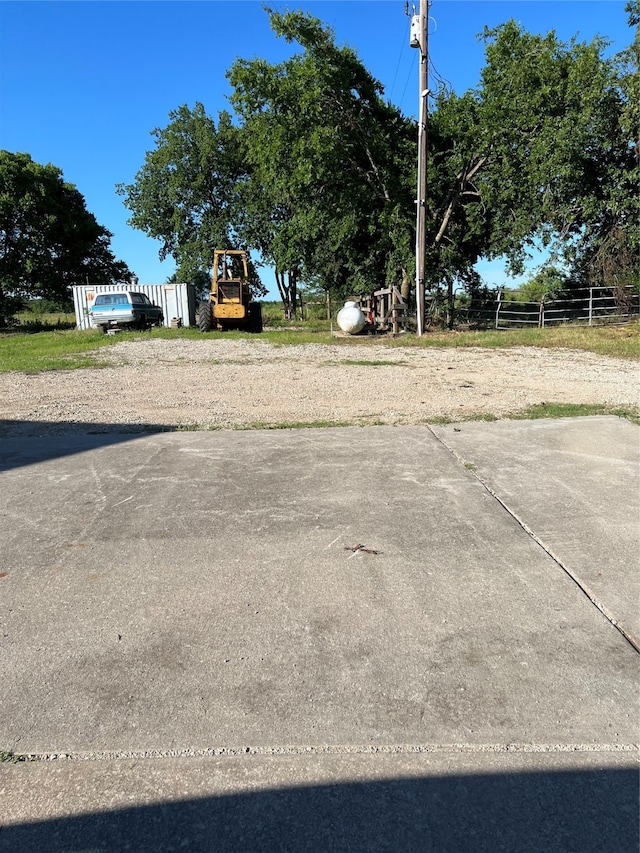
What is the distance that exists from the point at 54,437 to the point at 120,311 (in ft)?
60.1

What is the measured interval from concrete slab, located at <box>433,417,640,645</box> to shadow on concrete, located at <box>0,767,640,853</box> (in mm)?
1051

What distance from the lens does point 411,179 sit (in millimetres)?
22703

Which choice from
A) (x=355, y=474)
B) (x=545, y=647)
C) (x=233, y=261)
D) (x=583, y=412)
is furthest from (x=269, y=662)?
(x=233, y=261)

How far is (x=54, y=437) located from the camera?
6445 mm

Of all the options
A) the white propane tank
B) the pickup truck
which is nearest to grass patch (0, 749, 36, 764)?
the white propane tank

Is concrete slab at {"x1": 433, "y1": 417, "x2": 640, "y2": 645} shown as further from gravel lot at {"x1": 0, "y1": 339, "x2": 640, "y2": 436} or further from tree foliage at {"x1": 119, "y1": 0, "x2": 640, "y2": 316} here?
tree foliage at {"x1": 119, "y1": 0, "x2": 640, "y2": 316}

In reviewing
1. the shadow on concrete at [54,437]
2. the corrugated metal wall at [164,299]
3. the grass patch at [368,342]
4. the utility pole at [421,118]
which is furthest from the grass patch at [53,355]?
the utility pole at [421,118]

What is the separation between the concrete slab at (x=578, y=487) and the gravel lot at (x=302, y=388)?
Result: 118 cm

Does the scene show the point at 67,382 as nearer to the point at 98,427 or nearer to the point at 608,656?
the point at 98,427

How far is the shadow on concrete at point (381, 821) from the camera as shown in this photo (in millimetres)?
1705

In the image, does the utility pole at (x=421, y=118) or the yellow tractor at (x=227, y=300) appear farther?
the yellow tractor at (x=227, y=300)

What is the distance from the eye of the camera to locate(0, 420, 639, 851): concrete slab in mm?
1800

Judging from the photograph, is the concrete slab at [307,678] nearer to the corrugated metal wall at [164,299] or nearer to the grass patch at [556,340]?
the grass patch at [556,340]

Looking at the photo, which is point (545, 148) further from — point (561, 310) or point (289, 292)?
point (289, 292)
